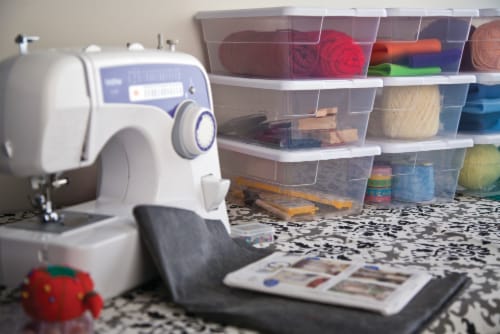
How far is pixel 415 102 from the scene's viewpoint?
152cm

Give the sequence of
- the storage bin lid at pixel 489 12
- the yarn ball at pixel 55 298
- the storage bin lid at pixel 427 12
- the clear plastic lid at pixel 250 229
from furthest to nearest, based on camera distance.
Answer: the storage bin lid at pixel 489 12 < the storage bin lid at pixel 427 12 < the clear plastic lid at pixel 250 229 < the yarn ball at pixel 55 298

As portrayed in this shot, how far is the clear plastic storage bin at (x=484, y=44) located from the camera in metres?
1.60

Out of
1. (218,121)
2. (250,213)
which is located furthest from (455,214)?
(218,121)

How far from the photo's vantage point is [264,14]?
1.35 m

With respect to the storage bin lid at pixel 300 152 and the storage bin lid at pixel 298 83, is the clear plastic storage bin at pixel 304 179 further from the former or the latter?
the storage bin lid at pixel 298 83

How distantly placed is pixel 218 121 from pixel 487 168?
67cm

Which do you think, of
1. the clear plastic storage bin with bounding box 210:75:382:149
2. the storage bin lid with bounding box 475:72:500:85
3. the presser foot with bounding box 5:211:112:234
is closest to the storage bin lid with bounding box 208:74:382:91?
the clear plastic storage bin with bounding box 210:75:382:149

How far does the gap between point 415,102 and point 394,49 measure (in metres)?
0.13

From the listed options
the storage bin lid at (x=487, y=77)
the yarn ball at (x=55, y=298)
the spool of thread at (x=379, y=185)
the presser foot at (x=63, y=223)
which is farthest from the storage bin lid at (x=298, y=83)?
the yarn ball at (x=55, y=298)

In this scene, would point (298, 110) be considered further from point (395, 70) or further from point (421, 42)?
point (421, 42)

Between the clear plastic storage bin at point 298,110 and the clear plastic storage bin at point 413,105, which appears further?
the clear plastic storage bin at point 413,105

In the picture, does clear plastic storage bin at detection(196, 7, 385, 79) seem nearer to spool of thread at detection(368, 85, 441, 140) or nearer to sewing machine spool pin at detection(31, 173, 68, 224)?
spool of thread at detection(368, 85, 441, 140)

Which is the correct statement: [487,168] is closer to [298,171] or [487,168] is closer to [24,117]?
[298,171]

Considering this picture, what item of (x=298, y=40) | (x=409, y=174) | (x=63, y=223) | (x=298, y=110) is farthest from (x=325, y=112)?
(x=63, y=223)
